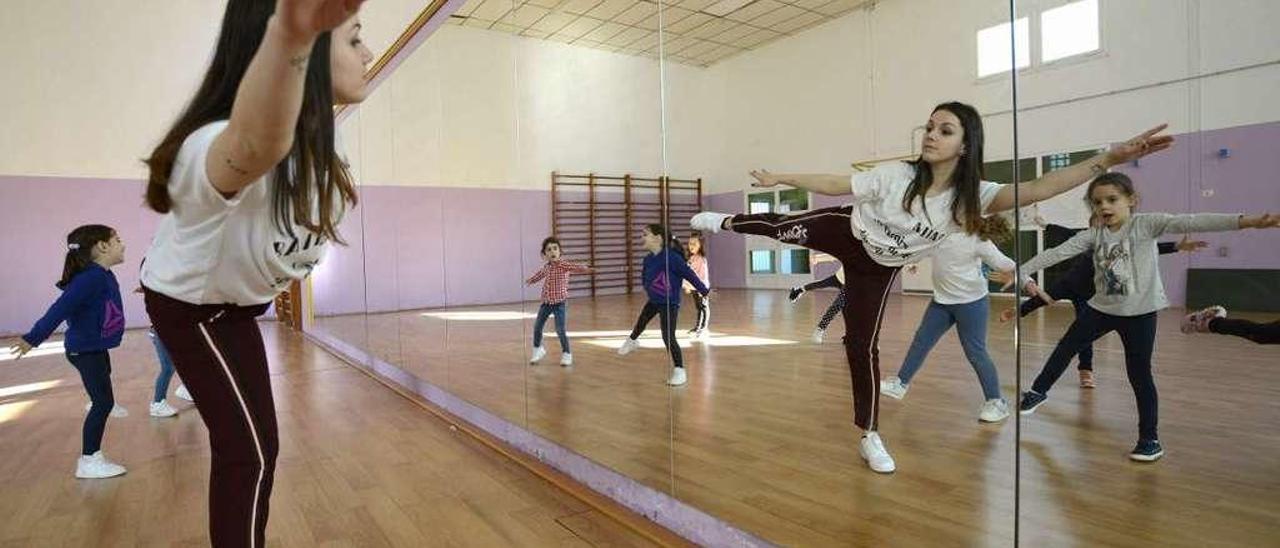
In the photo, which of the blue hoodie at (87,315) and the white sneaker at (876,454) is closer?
the white sneaker at (876,454)

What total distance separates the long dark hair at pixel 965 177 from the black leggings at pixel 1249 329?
49 centimetres

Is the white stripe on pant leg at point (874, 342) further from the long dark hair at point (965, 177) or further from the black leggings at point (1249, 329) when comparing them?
the black leggings at point (1249, 329)

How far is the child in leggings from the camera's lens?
3.41 feet

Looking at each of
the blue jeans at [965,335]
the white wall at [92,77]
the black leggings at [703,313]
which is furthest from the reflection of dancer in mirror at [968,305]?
the white wall at [92,77]

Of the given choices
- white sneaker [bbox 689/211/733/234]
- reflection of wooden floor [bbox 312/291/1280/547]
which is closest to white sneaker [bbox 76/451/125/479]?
reflection of wooden floor [bbox 312/291/1280/547]

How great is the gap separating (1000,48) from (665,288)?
151cm

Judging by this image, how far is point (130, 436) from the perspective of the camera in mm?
3398

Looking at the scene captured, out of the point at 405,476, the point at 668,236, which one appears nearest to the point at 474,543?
the point at 405,476

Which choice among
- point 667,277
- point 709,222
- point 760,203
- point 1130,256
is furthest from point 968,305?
point 667,277

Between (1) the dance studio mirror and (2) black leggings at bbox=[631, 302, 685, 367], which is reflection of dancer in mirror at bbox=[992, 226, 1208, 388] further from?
(2) black leggings at bbox=[631, 302, 685, 367]

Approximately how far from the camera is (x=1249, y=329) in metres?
1.07

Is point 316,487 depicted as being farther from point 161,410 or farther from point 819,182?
point 819,182

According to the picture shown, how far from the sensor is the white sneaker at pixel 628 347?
2922 millimetres

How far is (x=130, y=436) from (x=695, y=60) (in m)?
3.47
